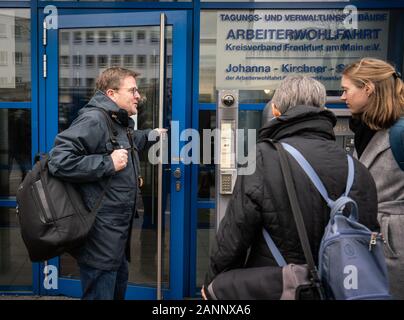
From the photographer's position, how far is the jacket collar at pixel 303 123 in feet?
5.80

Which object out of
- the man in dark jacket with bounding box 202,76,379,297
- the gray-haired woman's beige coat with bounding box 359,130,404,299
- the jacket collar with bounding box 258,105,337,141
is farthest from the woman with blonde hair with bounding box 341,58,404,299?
the jacket collar with bounding box 258,105,337,141

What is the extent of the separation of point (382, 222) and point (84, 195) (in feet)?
5.33

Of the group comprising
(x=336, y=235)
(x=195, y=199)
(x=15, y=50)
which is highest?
(x=15, y=50)

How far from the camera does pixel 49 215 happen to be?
2.42 meters

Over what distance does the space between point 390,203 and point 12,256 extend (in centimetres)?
339

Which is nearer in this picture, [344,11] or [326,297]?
[326,297]

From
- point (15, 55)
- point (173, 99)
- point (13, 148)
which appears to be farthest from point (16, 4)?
point (173, 99)

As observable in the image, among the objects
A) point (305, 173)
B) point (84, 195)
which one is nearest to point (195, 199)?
point (84, 195)

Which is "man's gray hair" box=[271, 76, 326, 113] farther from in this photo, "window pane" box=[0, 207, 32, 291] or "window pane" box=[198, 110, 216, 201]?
"window pane" box=[0, 207, 32, 291]

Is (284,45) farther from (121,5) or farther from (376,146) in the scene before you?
(376,146)

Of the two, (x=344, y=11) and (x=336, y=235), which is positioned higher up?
(x=344, y=11)

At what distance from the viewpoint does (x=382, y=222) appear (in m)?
2.13

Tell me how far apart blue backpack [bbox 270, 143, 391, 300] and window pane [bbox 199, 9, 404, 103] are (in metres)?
2.41

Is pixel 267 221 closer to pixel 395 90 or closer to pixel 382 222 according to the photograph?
pixel 382 222
